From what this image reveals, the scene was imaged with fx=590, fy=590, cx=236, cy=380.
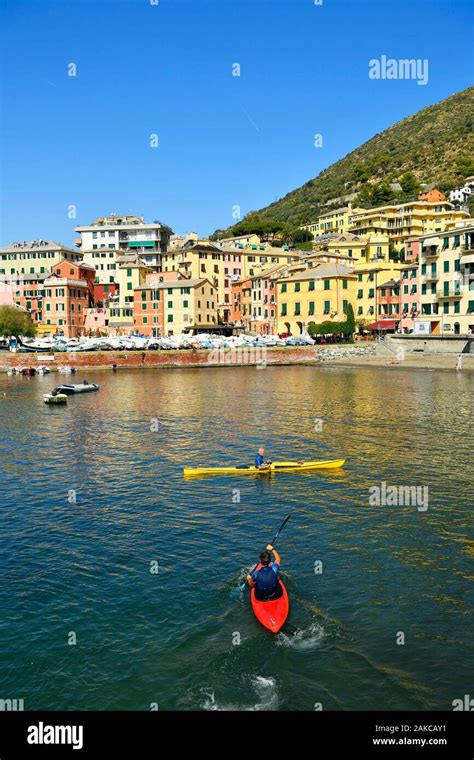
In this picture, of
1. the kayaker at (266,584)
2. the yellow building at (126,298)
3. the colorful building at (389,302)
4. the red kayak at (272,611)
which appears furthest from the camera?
the yellow building at (126,298)

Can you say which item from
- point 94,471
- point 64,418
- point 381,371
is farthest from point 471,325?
point 94,471

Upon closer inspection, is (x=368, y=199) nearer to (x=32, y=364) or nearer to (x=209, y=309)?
(x=209, y=309)

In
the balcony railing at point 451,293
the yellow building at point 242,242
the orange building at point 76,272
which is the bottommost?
the balcony railing at point 451,293

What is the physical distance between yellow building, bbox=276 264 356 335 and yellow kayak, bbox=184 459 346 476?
88328 millimetres

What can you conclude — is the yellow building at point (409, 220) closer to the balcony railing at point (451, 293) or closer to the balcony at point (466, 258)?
the balcony railing at point (451, 293)

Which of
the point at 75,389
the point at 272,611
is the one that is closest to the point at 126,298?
the point at 75,389

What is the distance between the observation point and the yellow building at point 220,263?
136 m

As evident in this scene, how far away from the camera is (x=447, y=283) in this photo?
100250 millimetres

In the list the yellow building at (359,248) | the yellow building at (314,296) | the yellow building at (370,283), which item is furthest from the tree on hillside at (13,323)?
the yellow building at (370,283)

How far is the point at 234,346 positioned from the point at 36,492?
85.3 meters

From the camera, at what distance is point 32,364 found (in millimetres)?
106438

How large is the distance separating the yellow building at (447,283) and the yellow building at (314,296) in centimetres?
1665
